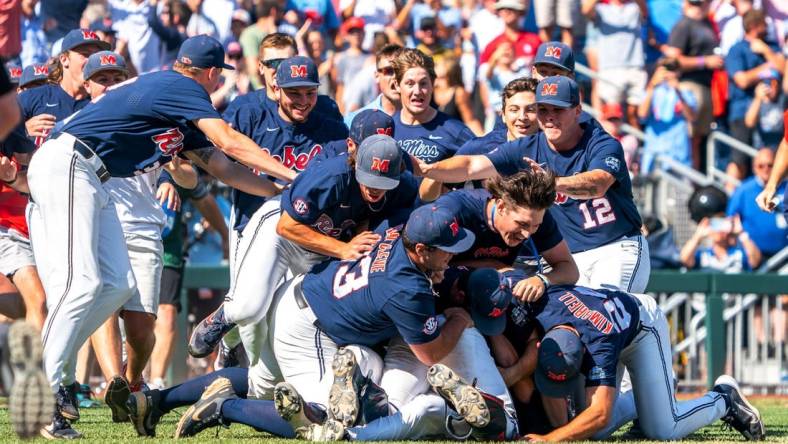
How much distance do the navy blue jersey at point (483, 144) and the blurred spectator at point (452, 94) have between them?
4125mm

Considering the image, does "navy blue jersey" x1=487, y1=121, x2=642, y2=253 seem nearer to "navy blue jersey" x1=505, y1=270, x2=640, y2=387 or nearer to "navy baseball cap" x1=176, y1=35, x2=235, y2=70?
"navy blue jersey" x1=505, y1=270, x2=640, y2=387

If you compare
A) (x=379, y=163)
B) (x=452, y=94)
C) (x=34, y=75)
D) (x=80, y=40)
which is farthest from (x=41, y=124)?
(x=452, y=94)

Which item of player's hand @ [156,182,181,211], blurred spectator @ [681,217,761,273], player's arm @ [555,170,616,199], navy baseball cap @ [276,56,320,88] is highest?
navy baseball cap @ [276,56,320,88]

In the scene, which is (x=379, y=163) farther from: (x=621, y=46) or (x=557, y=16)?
(x=621, y=46)

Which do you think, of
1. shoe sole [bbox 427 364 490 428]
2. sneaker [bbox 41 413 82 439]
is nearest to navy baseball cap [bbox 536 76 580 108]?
shoe sole [bbox 427 364 490 428]

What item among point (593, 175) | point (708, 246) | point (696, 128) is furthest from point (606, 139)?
point (696, 128)

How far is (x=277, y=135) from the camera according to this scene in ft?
30.7

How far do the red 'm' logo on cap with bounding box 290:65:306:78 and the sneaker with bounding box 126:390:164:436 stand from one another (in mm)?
2400

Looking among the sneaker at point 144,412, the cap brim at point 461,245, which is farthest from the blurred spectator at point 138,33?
the cap brim at point 461,245

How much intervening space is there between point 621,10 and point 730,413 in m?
8.21

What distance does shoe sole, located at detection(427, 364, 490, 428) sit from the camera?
22.8 feet

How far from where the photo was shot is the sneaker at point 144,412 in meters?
7.61

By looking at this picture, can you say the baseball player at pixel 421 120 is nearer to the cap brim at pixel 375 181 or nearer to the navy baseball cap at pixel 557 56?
the navy baseball cap at pixel 557 56

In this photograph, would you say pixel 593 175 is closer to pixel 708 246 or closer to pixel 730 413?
pixel 730 413
